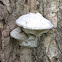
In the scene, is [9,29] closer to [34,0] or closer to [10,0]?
[10,0]

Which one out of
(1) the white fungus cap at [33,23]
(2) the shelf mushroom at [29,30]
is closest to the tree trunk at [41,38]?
(2) the shelf mushroom at [29,30]

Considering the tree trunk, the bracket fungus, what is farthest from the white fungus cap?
the tree trunk

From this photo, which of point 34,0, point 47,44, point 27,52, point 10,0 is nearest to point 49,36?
point 47,44

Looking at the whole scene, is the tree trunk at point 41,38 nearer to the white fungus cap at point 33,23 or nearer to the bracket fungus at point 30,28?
the bracket fungus at point 30,28

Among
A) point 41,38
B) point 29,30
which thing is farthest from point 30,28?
point 41,38

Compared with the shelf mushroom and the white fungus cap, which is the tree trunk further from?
the white fungus cap

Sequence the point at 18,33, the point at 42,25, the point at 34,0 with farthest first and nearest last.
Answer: the point at 34,0, the point at 18,33, the point at 42,25
